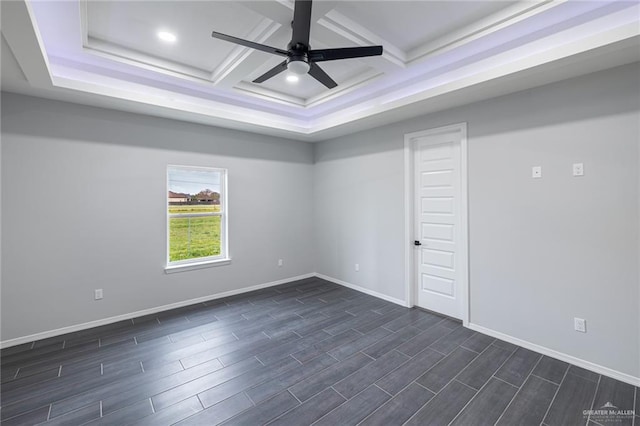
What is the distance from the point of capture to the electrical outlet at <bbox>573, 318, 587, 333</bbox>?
260 centimetres

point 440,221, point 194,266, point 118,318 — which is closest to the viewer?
point 118,318

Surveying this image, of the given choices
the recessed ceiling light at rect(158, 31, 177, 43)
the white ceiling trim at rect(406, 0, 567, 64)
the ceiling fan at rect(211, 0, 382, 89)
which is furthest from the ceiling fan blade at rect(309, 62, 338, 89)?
the recessed ceiling light at rect(158, 31, 177, 43)

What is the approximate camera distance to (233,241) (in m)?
4.62

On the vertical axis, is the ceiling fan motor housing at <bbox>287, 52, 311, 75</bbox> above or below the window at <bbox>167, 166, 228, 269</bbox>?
above

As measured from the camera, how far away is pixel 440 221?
12.3 feet

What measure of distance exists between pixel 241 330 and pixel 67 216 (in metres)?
2.42

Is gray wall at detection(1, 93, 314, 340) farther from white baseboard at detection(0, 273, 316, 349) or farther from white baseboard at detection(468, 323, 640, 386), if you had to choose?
white baseboard at detection(468, 323, 640, 386)

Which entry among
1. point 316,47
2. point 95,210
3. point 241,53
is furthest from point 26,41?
point 316,47

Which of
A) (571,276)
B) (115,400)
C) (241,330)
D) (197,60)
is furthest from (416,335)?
(197,60)

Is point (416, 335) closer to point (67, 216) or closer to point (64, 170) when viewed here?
point (67, 216)

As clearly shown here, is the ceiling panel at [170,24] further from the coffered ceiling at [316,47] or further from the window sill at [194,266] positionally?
the window sill at [194,266]

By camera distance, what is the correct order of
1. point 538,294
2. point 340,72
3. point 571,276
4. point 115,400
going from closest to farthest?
point 115,400, point 571,276, point 538,294, point 340,72

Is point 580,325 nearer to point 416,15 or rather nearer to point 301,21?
point 416,15

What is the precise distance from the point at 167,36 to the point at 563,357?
4843mm
